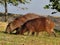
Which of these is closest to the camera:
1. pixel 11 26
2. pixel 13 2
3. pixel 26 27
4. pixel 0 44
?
pixel 0 44

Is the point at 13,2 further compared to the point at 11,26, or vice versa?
the point at 13,2

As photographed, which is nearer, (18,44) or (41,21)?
(18,44)

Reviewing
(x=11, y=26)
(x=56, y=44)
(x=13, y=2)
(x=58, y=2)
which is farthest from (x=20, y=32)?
(x=13, y=2)

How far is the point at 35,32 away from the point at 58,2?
854 centimetres

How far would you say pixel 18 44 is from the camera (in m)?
9.62

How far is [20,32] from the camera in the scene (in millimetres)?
13547

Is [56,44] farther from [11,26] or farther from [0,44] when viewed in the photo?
[11,26]

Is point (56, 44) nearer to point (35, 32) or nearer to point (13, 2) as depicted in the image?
point (35, 32)

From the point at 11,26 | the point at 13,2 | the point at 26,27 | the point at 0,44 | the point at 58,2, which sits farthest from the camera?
the point at 13,2

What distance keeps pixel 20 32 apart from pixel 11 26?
1703mm

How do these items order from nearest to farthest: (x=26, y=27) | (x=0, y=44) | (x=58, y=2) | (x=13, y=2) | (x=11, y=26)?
(x=0, y=44)
(x=26, y=27)
(x=11, y=26)
(x=58, y=2)
(x=13, y=2)

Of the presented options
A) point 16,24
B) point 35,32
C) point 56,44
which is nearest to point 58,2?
point 16,24

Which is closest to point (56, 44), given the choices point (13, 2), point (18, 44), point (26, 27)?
point (18, 44)

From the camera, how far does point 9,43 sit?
980 cm
